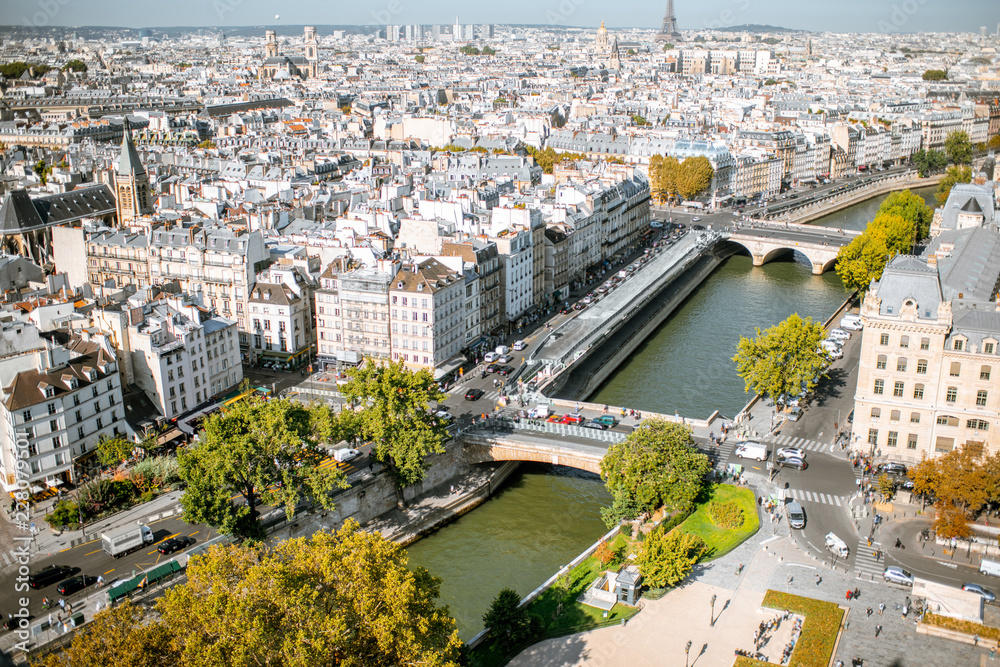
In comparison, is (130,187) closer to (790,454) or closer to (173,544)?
(173,544)

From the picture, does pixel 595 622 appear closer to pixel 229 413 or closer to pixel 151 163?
pixel 229 413

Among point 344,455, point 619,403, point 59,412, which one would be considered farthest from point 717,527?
point 59,412

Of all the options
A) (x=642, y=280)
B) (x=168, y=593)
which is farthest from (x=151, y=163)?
(x=168, y=593)

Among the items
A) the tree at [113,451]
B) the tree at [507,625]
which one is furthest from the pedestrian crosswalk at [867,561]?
the tree at [113,451]

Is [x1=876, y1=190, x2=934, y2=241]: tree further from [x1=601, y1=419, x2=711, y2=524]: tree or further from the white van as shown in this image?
[x1=601, y1=419, x2=711, y2=524]: tree

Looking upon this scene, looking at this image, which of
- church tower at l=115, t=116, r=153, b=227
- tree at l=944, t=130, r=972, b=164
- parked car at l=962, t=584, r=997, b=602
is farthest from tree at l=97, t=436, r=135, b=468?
tree at l=944, t=130, r=972, b=164

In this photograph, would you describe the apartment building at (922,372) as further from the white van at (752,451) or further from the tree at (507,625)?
the tree at (507,625)

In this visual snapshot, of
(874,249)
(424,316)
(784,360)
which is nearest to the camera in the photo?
(784,360)
